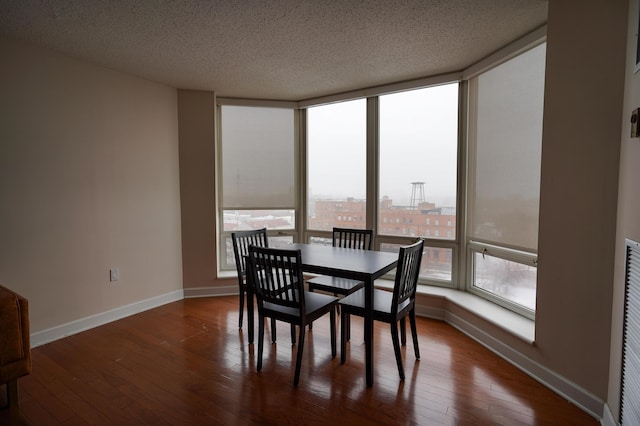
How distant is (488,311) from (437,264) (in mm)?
836

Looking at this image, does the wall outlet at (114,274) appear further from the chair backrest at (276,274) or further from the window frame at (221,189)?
the chair backrest at (276,274)

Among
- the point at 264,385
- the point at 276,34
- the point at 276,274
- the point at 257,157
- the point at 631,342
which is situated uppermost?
the point at 276,34

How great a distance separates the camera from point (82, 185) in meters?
3.06

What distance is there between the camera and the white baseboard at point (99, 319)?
2.79m

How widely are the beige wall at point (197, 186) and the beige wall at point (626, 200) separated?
3753mm

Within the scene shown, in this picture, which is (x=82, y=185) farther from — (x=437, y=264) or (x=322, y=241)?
(x=437, y=264)

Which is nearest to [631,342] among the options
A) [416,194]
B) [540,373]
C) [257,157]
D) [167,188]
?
[540,373]

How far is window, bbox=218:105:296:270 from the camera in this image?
4270 millimetres

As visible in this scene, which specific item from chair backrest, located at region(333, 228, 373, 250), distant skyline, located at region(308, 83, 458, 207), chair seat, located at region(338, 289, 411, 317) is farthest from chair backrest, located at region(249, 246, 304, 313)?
distant skyline, located at region(308, 83, 458, 207)

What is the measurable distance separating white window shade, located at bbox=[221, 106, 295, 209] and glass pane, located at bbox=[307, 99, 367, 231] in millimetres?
307

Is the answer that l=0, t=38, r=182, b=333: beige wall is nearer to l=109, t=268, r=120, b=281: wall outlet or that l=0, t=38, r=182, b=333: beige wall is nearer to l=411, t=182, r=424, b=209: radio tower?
l=109, t=268, r=120, b=281: wall outlet

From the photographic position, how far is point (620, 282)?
5.52 feet

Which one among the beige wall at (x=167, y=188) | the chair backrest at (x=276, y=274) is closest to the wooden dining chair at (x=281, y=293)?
the chair backrest at (x=276, y=274)

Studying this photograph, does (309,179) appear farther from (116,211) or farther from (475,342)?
(475,342)
